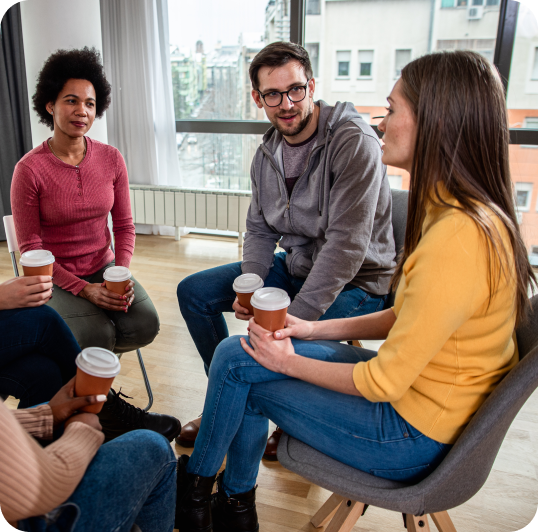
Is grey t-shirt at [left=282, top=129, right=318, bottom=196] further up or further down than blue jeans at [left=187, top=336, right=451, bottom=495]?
further up

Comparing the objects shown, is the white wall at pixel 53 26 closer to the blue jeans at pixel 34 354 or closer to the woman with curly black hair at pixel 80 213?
the woman with curly black hair at pixel 80 213

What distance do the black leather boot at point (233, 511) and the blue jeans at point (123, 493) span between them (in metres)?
0.24

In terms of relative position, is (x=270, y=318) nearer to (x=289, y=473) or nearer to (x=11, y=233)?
(x=289, y=473)

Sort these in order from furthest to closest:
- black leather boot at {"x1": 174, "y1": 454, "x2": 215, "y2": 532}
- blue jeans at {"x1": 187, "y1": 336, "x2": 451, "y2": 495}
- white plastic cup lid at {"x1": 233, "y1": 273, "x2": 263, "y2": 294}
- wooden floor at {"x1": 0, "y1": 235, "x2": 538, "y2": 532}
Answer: wooden floor at {"x1": 0, "y1": 235, "x2": 538, "y2": 532}
white plastic cup lid at {"x1": 233, "y1": 273, "x2": 263, "y2": 294}
black leather boot at {"x1": 174, "y1": 454, "x2": 215, "y2": 532}
blue jeans at {"x1": 187, "y1": 336, "x2": 451, "y2": 495}

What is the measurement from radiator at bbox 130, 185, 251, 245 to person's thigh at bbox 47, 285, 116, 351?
2.51 metres

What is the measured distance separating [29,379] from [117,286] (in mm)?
418

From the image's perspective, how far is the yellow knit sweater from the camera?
84 centimetres

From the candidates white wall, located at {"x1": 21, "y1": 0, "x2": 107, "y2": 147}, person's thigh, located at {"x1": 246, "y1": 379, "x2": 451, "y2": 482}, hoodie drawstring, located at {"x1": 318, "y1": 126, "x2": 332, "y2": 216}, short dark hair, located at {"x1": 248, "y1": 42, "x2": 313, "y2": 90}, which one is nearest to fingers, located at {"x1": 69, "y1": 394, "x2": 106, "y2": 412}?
person's thigh, located at {"x1": 246, "y1": 379, "x2": 451, "y2": 482}

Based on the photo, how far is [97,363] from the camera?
97 centimetres

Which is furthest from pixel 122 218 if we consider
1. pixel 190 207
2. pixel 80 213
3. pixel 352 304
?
pixel 190 207

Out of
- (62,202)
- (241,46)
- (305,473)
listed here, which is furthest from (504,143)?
A: (241,46)

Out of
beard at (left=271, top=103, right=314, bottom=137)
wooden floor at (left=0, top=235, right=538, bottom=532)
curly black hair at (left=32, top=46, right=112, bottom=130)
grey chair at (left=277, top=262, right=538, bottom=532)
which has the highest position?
curly black hair at (left=32, top=46, right=112, bottom=130)

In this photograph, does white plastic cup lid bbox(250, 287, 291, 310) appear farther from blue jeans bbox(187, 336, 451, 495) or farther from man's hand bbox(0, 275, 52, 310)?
man's hand bbox(0, 275, 52, 310)

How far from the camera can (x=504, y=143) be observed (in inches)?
36.8
